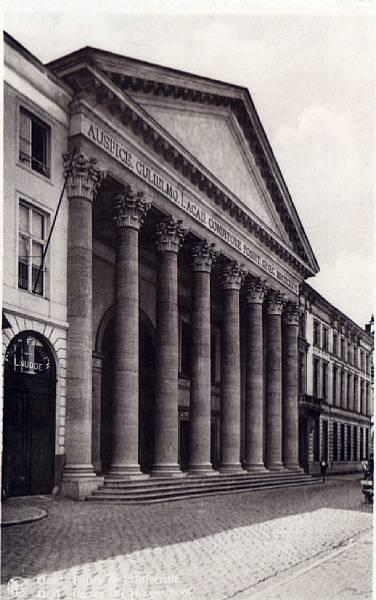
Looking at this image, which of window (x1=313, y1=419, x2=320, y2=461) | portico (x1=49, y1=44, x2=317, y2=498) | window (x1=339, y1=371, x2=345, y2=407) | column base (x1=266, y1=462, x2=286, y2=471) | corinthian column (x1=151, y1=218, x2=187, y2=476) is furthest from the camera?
window (x1=339, y1=371, x2=345, y2=407)

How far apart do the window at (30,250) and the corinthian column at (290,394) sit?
24.4m

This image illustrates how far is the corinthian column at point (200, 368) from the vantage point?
31391 millimetres

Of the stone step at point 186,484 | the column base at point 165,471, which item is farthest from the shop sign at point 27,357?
the column base at point 165,471

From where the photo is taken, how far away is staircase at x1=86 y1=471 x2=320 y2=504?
22.9 meters

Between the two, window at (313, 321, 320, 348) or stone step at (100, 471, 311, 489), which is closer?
stone step at (100, 471, 311, 489)

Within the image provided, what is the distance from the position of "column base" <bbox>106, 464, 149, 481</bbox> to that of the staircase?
0.23m

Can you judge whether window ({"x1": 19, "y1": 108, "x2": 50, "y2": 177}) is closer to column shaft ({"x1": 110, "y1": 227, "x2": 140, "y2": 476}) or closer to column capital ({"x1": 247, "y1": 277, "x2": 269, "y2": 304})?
column shaft ({"x1": 110, "y1": 227, "x2": 140, "y2": 476})

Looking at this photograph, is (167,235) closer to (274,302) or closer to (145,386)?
(145,386)

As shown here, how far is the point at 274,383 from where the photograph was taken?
4131 cm

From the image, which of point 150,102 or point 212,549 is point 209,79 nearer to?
point 150,102

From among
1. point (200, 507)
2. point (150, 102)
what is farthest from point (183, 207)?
point (200, 507)

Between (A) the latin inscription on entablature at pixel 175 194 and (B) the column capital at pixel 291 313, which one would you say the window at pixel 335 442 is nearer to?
(B) the column capital at pixel 291 313

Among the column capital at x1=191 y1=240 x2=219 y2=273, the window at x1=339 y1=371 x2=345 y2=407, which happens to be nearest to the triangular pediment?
the column capital at x1=191 y1=240 x2=219 y2=273

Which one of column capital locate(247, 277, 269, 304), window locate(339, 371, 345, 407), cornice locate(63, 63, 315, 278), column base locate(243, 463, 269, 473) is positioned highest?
cornice locate(63, 63, 315, 278)
